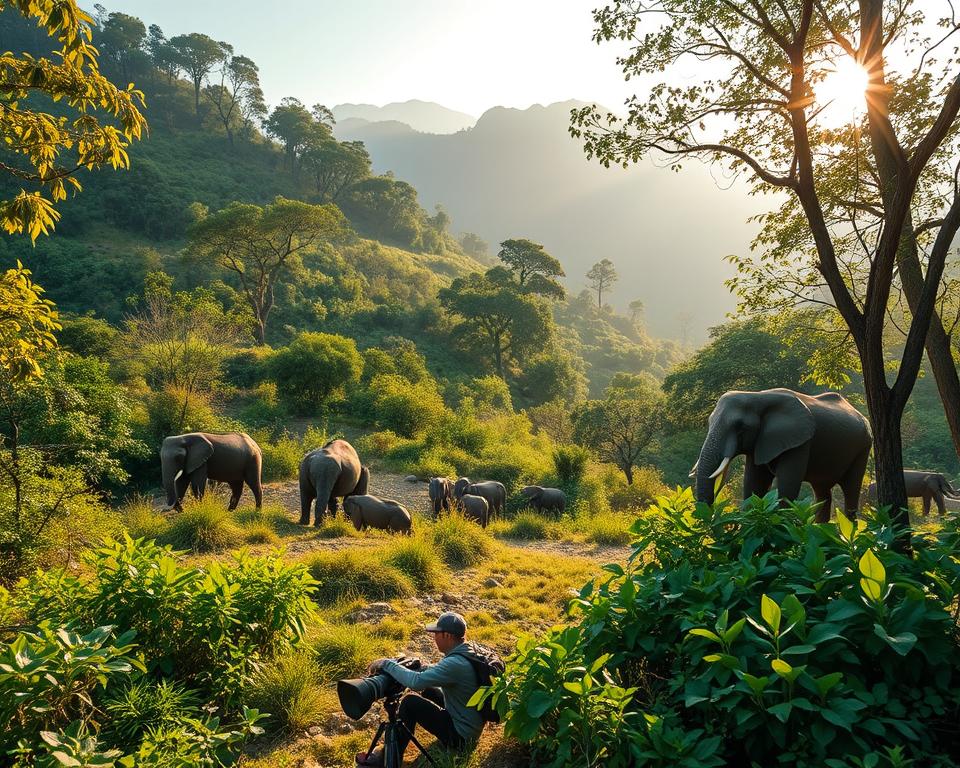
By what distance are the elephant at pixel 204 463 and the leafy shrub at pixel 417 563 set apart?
477 cm

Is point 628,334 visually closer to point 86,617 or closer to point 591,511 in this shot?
point 591,511

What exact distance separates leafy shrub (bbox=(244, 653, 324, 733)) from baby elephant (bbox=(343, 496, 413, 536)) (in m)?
5.91

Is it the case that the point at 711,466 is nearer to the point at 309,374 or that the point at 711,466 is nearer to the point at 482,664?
the point at 482,664

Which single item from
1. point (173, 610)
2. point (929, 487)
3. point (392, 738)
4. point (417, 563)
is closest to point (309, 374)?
point (417, 563)

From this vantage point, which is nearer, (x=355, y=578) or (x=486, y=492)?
(x=355, y=578)

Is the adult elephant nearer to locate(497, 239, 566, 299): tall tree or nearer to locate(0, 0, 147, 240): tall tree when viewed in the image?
locate(0, 0, 147, 240): tall tree

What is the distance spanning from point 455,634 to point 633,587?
1351 mm

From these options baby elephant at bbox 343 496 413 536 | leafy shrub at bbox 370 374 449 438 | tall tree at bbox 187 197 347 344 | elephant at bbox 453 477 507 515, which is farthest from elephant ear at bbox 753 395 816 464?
tall tree at bbox 187 197 347 344

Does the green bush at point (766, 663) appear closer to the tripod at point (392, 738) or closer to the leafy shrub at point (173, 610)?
the tripod at point (392, 738)

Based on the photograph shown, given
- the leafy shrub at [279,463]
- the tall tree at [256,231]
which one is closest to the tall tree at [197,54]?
the tall tree at [256,231]

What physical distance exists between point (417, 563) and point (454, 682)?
377cm

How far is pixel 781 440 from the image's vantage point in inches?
269

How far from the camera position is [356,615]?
5840 mm

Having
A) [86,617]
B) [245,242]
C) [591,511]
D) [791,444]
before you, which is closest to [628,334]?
[245,242]
